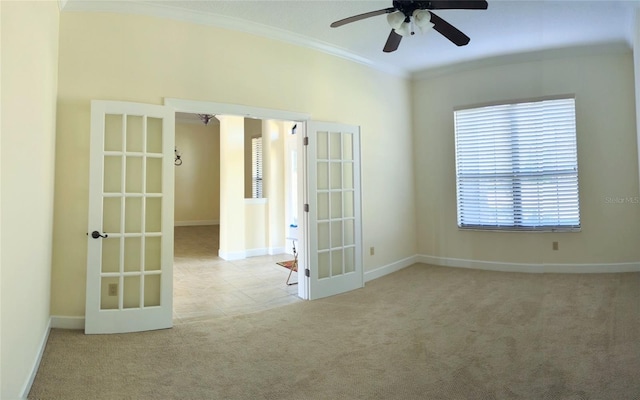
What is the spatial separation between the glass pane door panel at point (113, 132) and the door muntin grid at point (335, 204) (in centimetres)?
204

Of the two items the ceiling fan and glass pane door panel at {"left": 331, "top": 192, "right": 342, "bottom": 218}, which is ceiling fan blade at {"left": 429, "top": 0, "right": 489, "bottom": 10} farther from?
glass pane door panel at {"left": 331, "top": 192, "right": 342, "bottom": 218}

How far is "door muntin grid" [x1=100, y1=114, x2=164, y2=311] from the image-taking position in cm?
301

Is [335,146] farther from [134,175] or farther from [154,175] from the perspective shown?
[134,175]

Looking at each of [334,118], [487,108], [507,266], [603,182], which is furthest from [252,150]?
[603,182]

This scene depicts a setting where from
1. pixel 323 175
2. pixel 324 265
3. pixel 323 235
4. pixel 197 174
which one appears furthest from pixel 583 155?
pixel 197 174

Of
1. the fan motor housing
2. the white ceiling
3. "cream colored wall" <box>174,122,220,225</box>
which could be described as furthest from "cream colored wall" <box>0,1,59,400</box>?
"cream colored wall" <box>174,122,220,225</box>

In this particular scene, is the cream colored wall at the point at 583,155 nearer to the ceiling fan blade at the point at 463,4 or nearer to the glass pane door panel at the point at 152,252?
the ceiling fan blade at the point at 463,4

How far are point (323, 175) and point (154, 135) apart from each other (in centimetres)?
188

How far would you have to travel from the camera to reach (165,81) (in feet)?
10.7

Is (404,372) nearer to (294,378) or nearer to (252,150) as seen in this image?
(294,378)

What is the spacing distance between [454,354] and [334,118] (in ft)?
9.81

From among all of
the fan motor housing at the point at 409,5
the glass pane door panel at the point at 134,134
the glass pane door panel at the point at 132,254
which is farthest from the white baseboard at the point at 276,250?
the fan motor housing at the point at 409,5

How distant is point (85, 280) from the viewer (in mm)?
3035

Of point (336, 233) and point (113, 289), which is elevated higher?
point (336, 233)
